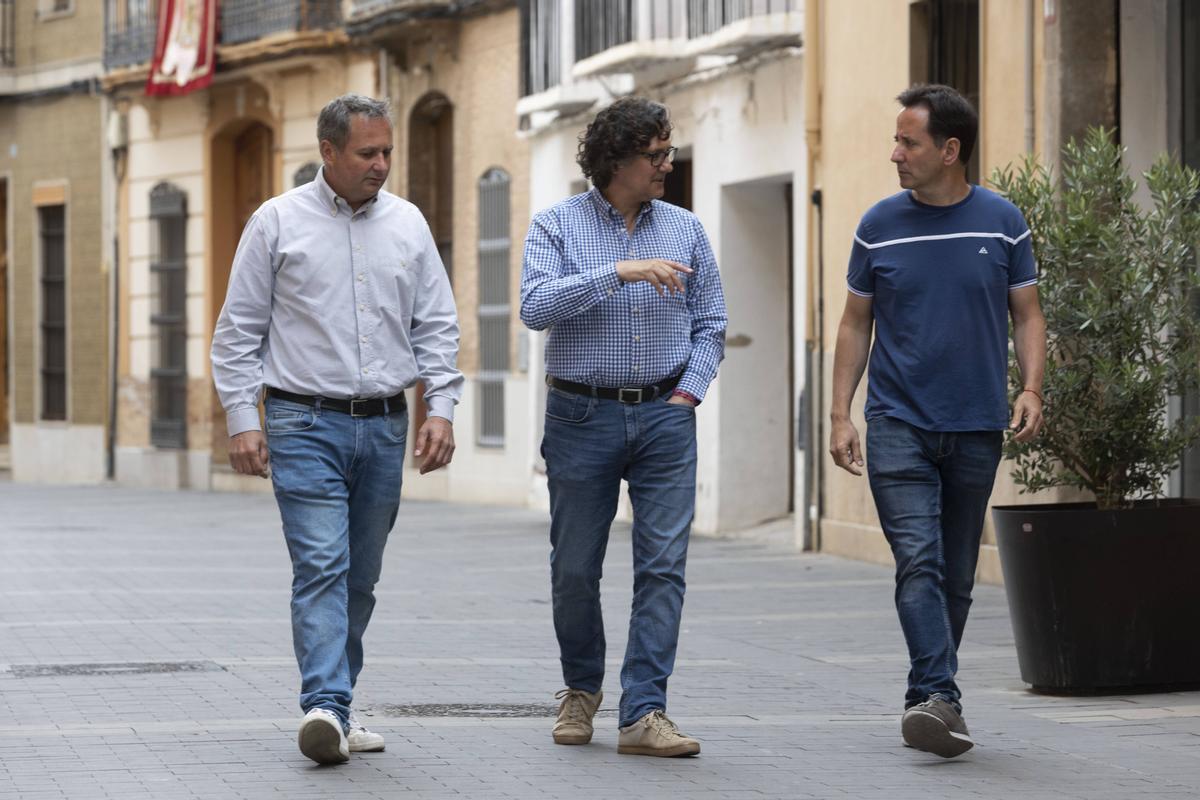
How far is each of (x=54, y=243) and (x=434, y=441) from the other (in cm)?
2602

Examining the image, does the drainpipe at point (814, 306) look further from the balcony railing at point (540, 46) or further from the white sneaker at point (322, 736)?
the white sneaker at point (322, 736)

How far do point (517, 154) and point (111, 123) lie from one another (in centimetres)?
954

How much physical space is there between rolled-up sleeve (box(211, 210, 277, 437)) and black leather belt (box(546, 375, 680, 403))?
3.05 ft

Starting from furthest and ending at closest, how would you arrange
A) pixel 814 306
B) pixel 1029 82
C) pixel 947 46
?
1. pixel 814 306
2. pixel 947 46
3. pixel 1029 82

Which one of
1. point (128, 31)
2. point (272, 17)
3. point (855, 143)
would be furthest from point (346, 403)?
point (128, 31)

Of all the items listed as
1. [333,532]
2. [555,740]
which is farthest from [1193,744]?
[333,532]

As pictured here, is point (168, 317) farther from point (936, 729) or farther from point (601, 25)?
point (936, 729)

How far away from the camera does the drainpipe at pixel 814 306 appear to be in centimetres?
1587

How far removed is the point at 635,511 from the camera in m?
7.07

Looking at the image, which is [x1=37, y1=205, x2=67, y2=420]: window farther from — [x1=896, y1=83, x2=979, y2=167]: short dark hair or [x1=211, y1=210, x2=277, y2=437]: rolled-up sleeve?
[x1=896, y1=83, x2=979, y2=167]: short dark hair

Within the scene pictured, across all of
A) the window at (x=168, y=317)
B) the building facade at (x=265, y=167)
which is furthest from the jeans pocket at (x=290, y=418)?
the window at (x=168, y=317)

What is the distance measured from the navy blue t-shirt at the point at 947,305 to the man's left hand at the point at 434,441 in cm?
129

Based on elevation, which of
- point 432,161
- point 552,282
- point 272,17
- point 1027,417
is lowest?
point 1027,417

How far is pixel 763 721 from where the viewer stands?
7906 millimetres
